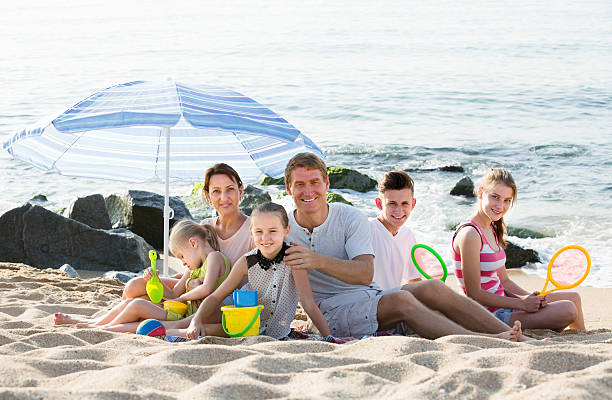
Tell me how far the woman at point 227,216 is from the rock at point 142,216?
12.9 feet

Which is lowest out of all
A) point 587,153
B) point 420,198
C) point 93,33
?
point 420,198

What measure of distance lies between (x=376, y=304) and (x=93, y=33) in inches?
1443

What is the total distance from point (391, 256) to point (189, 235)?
1.45 m

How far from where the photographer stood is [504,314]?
15.4ft

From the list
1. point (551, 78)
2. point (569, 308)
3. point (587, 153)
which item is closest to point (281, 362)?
point (569, 308)

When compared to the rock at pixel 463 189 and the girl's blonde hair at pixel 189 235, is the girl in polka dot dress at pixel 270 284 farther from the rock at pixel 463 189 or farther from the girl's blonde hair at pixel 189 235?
the rock at pixel 463 189

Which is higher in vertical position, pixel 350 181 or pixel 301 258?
pixel 350 181

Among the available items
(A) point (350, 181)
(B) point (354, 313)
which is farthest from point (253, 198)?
(B) point (354, 313)

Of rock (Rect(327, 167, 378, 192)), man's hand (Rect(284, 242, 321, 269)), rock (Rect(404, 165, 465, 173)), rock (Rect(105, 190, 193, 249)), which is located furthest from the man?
rock (Rect(404, 165, 465, 173))

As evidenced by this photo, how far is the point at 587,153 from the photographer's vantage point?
604 inches

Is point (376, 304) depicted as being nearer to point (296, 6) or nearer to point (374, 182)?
point (374, 182)

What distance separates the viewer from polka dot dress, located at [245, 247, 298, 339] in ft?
14.0

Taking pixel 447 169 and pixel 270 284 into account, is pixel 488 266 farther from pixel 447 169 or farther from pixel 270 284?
pixel 447 169

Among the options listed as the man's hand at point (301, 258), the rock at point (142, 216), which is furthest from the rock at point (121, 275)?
the man's hand at point (301, 258)
